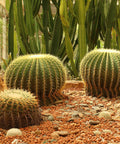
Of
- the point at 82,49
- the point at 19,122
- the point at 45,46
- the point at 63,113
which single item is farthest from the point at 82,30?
the point at 19,122

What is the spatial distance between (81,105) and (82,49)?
4.86 ft

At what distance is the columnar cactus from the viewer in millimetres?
2979

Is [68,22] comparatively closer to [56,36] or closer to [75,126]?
[56,36]

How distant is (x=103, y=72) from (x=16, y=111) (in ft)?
4.62

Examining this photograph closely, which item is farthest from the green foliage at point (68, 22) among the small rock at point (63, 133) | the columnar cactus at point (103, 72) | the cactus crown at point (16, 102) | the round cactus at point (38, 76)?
the small rock at point (63, 133)

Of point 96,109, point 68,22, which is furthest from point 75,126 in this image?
point 68,22

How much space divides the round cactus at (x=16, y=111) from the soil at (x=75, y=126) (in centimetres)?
8

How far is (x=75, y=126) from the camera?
1.97 meters

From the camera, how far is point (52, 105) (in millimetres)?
2738

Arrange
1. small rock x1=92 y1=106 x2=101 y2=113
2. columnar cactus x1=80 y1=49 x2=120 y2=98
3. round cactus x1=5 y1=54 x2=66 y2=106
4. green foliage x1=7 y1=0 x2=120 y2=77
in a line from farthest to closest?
green foliage x1=7 y1=0 x2=120 y2=77, columnar cactus x1=80 y1=49 x2=120 y2=98, round cactus x1=5 y1=54 x2=66 y2=106, small rock x1=92 y1=106 x2=101 y2=113

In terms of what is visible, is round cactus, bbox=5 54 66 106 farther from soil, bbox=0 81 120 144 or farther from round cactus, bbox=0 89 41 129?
round cactus, bbox=0 89 41 129

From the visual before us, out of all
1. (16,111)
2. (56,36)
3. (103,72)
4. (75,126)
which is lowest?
(75,126)

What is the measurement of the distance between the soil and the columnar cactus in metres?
0.25

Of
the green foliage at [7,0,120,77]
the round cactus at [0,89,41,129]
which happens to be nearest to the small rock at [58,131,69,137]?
the round cactus at [0,89,41,129]
